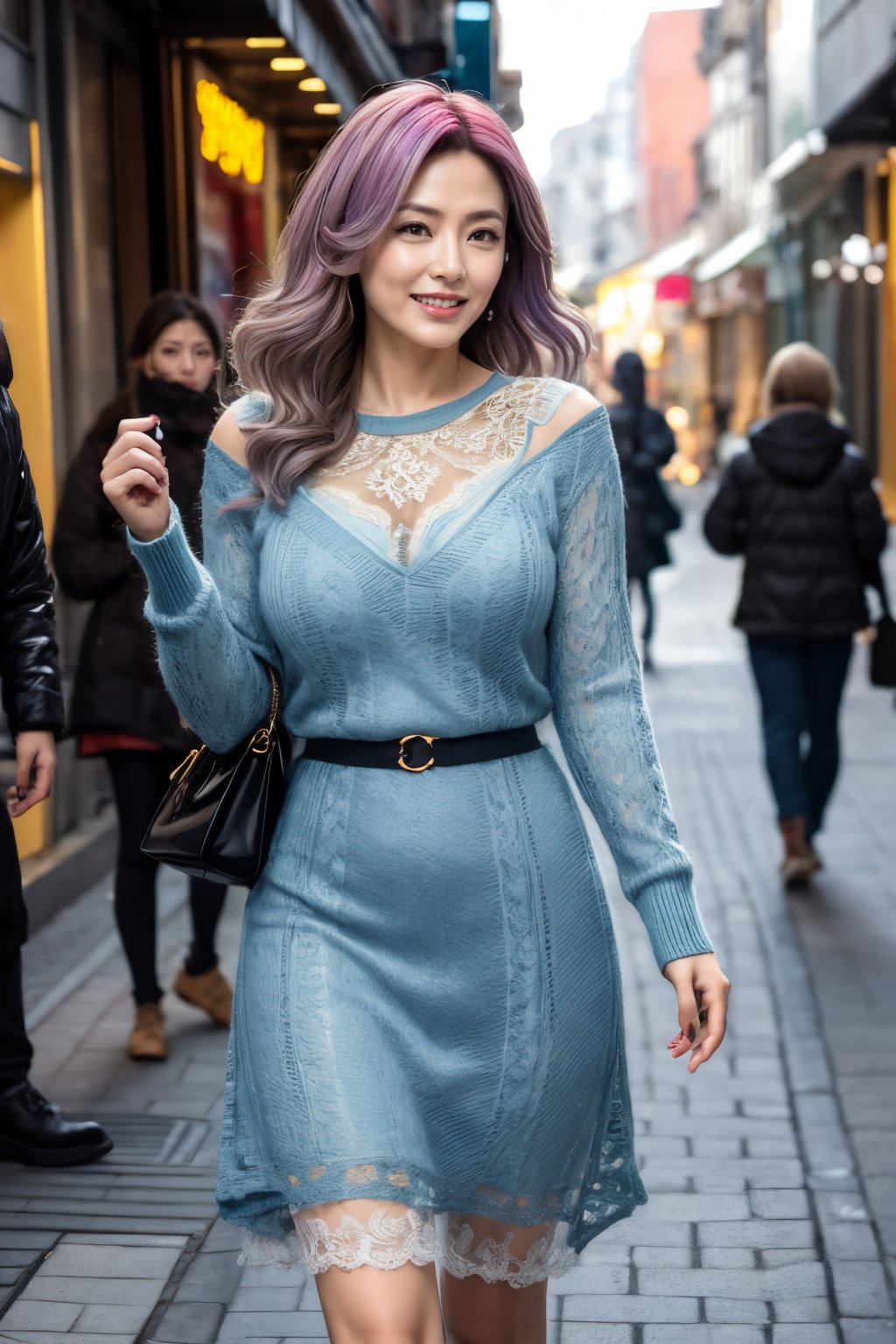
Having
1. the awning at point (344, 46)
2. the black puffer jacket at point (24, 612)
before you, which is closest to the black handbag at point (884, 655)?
the awning at point (344, 46)

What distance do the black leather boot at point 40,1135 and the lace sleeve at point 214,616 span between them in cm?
225

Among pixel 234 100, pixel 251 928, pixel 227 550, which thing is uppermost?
pixel 234 100

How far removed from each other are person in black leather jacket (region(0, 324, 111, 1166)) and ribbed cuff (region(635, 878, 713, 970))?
1.91m

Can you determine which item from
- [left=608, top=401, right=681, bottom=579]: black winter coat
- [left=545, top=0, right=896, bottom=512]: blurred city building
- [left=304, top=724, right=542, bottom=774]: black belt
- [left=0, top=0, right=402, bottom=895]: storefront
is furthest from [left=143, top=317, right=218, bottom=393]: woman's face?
[left=608, top=401, right=681, bottom=579]: black winter coat

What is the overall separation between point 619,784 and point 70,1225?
2228 millimetres

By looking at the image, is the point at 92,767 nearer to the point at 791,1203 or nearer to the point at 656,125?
the point at 791,1203

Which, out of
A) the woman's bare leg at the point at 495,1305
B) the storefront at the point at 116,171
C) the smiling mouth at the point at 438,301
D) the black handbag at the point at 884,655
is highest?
the storefront at the point at 116,171

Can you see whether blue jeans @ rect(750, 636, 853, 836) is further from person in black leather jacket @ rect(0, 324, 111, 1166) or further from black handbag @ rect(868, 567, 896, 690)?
person in black leather jacket @ rect(0, 324, 111, 1166)

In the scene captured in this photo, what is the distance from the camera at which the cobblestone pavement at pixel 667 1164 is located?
3938 mm

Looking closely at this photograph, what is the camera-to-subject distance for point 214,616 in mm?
2562

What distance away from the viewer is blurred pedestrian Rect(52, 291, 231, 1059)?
5.51 m

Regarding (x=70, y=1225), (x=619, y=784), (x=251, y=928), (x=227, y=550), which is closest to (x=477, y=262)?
(x=227, y=550)

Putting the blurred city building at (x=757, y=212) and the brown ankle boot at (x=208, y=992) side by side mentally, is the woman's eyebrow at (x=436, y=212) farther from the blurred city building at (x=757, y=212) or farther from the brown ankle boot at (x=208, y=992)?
the brown ankle boot at (x=208, y=992)

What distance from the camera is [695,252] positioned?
160ft
